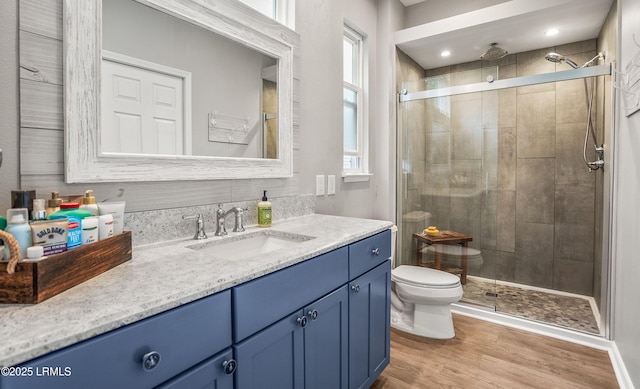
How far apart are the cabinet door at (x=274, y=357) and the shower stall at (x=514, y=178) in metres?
1.96

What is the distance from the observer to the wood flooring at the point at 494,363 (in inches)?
70.4

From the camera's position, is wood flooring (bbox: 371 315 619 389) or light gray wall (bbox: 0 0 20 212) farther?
wood flooring (bbox: 371 315 619 389)

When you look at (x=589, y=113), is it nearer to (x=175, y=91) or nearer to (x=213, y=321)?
(x=175, y=91)

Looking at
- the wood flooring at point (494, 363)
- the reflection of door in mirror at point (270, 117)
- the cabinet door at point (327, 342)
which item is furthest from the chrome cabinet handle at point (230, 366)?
the wood flooring at point (494, 363)

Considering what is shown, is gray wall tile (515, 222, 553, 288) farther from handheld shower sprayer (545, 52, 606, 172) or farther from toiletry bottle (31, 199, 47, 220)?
toiletry bottle (31, 199, 47, 220)

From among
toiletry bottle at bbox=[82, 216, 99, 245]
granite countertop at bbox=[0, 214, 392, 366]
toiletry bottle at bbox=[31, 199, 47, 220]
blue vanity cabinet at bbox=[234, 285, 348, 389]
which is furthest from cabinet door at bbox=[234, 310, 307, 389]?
toiletry bottle at bbox=[31, 199, 47, 220]

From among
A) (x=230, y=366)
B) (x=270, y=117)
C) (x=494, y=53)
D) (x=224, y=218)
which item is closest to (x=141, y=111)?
(x=224, y=218)

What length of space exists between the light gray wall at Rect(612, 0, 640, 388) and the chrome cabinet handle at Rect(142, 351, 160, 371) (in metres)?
1.97

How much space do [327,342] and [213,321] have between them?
60 cm

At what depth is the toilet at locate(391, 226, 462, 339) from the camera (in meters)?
2.22

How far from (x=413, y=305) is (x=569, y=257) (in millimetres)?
1732

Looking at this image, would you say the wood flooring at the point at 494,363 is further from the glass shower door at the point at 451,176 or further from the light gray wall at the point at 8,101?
the light gray wall at the point at 8,101

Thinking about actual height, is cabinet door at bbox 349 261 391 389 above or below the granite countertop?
below

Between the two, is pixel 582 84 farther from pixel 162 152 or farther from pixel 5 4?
pixel 5 4
